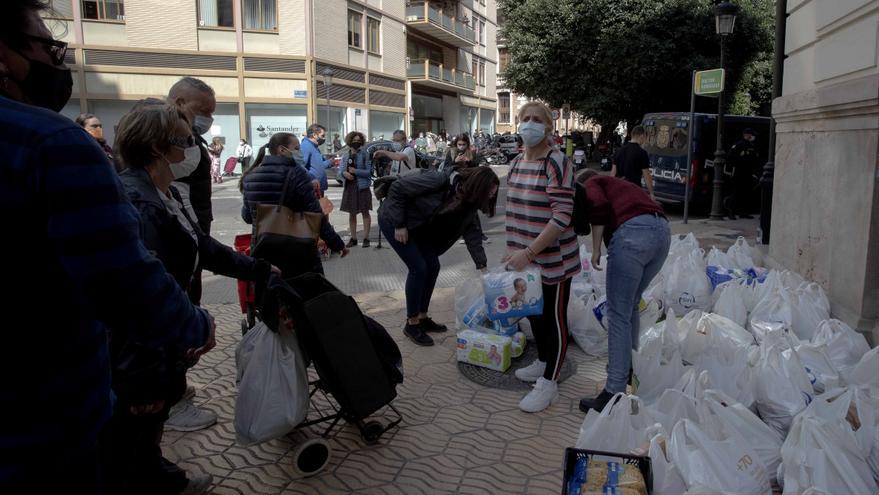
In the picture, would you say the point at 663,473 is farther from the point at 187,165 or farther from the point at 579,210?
the point at 187,165

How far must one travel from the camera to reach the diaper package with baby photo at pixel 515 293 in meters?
3.70

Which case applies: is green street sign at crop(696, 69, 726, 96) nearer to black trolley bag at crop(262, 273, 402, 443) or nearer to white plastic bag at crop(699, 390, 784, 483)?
white plastic bag at crop(699, 390, 784, 483)

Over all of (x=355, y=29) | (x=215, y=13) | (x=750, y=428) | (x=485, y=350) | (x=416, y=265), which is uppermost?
(x=355, y=29)

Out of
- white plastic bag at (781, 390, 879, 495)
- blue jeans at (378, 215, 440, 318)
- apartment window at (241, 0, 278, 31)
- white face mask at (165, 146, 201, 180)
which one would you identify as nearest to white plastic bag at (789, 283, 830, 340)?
white plastic bag at (781, 390, 879, 495)

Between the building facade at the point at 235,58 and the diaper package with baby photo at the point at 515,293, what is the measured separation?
2305cm

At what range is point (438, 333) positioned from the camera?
5418 millimetres

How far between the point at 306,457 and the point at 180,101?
2.33m

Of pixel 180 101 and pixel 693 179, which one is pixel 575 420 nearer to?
pixel 180 101

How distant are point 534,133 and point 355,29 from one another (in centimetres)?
2984

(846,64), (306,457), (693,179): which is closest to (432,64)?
(693,179)

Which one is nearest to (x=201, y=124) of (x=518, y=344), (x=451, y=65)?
(x=518, y=344)

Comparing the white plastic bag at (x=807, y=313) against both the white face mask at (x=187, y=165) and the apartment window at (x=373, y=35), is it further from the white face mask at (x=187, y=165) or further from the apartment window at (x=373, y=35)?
the apartment window at (x=373, y=35)

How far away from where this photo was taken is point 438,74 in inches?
1531

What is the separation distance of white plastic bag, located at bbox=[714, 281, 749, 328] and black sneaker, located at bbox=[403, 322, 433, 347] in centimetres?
230
